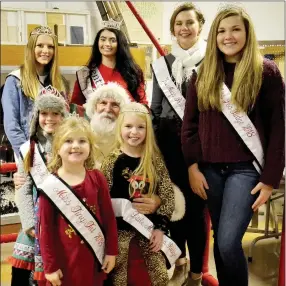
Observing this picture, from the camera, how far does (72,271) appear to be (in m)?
1.74

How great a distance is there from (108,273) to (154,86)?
95 centimetres

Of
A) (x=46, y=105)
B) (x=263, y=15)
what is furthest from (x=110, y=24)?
(x=263, y=15)

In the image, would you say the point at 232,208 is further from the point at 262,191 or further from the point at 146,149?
the point at 146,149

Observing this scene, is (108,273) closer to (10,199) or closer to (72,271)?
(72,271)

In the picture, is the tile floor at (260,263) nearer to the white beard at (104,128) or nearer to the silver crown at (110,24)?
the white beard at (104,128)

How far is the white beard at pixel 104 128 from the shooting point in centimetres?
207

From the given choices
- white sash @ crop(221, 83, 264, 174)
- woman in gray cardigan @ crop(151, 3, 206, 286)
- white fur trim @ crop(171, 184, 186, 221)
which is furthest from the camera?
woman in gray cardigan @ crop(151, 3, 206, 286)

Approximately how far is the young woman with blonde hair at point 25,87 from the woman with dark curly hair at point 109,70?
233 millimetres

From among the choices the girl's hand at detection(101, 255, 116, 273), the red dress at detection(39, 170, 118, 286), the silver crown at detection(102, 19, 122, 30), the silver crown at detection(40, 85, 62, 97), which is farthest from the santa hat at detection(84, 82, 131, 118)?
the girl's hand at detection(101, 255, 116, 273)

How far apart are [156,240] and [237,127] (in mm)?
639

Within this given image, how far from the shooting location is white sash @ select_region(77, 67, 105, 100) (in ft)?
7.36

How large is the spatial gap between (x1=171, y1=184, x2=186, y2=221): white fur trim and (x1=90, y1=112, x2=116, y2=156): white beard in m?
0.38

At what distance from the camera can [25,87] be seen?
6.63ft

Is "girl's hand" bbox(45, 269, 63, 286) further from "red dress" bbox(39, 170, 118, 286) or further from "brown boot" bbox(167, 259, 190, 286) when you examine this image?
"brown boot" bbox(167, 259, 190, 286)
